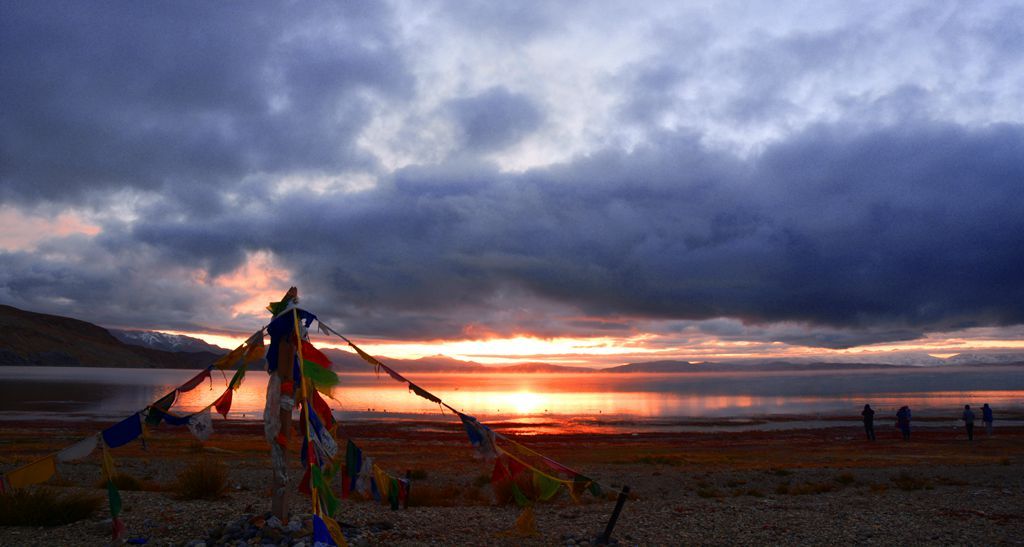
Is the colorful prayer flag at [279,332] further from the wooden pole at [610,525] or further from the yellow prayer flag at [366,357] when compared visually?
the wooden pole at [610,525]

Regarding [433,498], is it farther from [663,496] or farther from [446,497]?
[663,496]

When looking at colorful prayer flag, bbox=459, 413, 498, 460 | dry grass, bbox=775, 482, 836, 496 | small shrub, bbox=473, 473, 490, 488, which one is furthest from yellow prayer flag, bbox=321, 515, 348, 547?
dry grass, bbox=775, 482, 836, 496

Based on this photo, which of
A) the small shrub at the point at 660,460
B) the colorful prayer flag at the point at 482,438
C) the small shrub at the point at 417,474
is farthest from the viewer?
the small shrub at the point at 660,460

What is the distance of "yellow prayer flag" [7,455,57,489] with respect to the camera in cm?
793

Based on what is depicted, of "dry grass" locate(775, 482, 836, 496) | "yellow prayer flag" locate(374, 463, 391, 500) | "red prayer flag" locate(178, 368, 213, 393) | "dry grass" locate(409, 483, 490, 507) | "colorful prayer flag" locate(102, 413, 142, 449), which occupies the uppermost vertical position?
"red prayer flag" locate(178, 368, 213, 393)

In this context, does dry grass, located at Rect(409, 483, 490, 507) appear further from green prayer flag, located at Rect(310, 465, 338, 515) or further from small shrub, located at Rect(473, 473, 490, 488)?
green prayer flag, located at Rect(310, 465, 338, 515)

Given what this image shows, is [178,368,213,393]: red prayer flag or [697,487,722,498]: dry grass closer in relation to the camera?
[178,368,213,393]: red prayer flag

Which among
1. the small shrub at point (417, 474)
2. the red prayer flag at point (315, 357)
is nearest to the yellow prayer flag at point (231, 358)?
the red prayer flag at point (315, 357)

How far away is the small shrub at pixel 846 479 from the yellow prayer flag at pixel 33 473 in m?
18.4

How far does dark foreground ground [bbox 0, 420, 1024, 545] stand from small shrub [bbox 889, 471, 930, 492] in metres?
0.10

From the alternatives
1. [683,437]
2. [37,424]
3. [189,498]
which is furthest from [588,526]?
[37,424]

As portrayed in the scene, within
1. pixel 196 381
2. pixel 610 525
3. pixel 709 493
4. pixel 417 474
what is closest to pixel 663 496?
pixel 709 493

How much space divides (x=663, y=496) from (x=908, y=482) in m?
7.39

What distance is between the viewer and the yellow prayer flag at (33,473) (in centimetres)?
793
